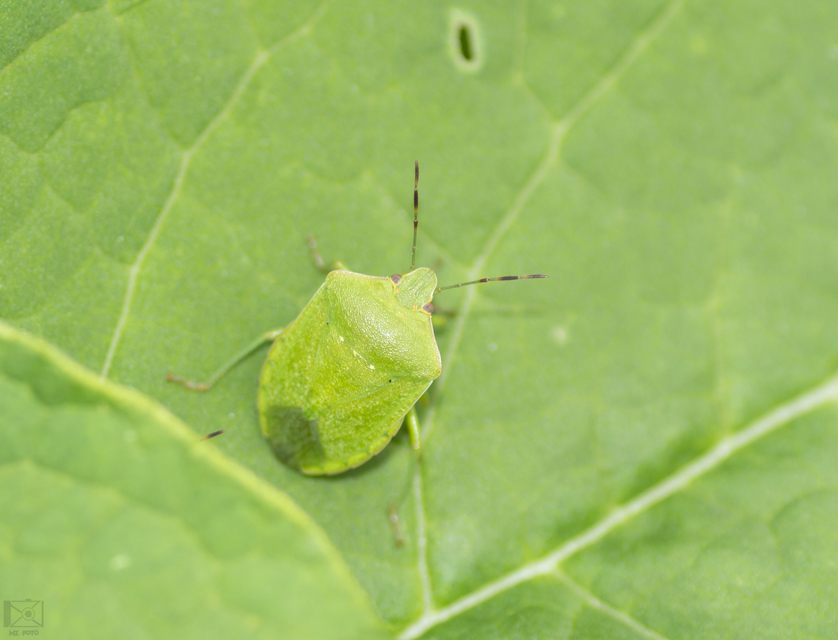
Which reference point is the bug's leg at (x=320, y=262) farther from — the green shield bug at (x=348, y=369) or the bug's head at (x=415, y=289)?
the bug's head at (x=415, y=289)

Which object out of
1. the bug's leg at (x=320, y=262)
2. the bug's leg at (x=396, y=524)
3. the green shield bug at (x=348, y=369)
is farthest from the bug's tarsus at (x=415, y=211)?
the bug's leg at (x=396, y=524)

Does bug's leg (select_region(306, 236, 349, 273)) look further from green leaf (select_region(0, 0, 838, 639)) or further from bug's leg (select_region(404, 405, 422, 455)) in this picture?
bug's leg (select_region(404, 405, 422, 455))

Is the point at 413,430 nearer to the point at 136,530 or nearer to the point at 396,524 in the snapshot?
the point at 396,524

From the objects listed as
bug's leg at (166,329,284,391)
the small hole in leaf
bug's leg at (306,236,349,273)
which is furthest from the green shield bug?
the small hole in leaf

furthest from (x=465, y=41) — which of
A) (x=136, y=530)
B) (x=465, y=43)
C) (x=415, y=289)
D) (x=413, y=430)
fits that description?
(x=136, y=530)

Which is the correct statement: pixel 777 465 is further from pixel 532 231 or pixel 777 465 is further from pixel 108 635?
pixel 108 635

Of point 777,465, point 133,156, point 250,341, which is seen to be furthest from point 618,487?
point 133,156
